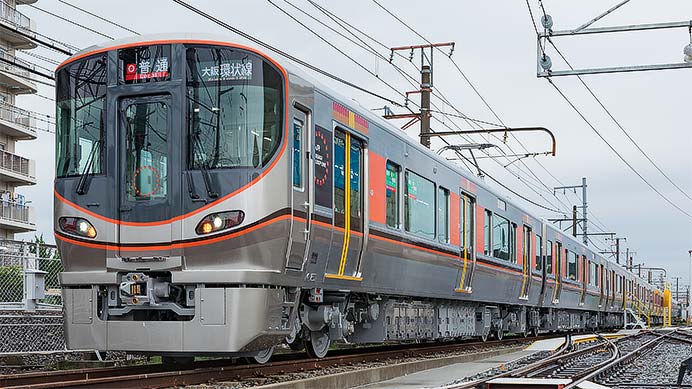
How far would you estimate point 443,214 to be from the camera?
15.1m

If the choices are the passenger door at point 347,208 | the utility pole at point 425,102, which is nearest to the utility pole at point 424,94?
the utility pole at point 425,102

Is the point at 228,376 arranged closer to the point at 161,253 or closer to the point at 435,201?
the point at 161,253

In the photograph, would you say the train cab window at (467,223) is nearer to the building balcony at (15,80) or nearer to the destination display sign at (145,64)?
the destination display sign at (145,64)

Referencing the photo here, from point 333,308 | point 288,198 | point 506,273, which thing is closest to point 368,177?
point 333,308

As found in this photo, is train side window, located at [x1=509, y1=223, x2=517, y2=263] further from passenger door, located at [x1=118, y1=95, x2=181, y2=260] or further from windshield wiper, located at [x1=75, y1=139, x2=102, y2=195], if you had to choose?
windshield wiper, located at [x1=75, y1=139, x2=102, y2=195]

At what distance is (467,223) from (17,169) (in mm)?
38210

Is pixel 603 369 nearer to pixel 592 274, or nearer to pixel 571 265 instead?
pixel 571 265

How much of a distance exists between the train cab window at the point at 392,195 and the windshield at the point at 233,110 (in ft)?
10.9

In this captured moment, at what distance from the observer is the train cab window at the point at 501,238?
18.8 metres

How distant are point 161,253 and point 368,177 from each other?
335 cm

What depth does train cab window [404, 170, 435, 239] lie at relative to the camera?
13195mm

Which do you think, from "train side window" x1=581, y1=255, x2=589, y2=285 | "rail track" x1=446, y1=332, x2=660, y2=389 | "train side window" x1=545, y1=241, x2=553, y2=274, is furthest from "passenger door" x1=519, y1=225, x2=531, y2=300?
"train side window" x1=581, y1=255, x2=589, y2=285

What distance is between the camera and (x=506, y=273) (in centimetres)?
1953

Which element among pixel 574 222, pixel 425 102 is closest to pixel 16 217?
pixel 574 222
